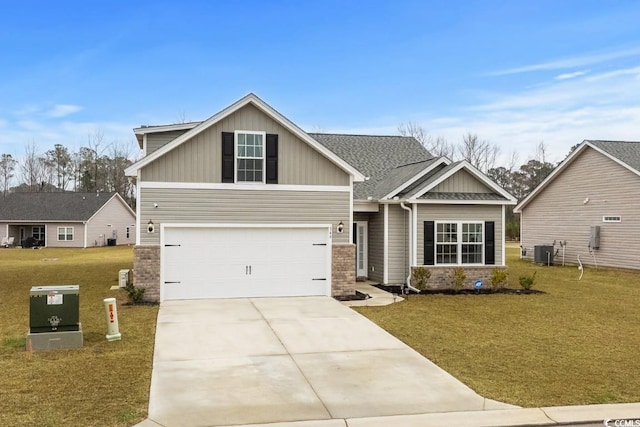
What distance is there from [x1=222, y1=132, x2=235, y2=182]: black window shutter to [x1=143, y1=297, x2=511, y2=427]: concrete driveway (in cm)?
421

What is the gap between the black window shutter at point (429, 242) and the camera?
16641mm

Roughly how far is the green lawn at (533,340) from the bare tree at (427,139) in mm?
35344

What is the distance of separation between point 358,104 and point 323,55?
1173 cm

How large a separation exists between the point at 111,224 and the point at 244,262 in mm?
36700

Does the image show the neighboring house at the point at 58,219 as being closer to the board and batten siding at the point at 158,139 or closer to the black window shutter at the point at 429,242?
the board and batten siding at the point at 158,139

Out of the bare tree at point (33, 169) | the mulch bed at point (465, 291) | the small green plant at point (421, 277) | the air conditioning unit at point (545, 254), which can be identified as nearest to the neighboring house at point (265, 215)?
the small green plant at point (421, 277)

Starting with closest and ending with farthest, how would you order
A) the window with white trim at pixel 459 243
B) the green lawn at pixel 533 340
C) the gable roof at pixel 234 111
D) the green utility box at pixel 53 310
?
the green lawn at pixel 533 340, the green utility box at pixel 53 310, the gable roof at pixel 234 111, the window with white trim at pixel 459 243

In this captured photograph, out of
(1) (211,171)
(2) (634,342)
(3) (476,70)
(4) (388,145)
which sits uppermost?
(3) (476,70)

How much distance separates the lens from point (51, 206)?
1769 inches

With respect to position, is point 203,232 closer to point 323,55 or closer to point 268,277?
point 268,277

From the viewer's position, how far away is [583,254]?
82.3 feet

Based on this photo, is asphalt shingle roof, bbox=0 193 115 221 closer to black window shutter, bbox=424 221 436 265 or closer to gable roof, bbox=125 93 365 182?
gable roof, bbox=125 93 365 182

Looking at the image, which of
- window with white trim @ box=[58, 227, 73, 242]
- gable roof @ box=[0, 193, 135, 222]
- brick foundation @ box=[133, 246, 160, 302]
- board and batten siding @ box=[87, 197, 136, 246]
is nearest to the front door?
brick foundation @ box=[133, 246, 160, 302]

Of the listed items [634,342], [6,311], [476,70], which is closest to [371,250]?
[634,342]
